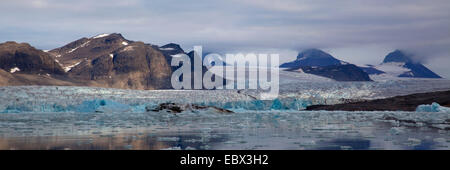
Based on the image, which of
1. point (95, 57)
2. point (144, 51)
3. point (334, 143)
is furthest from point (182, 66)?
point (334, 143)

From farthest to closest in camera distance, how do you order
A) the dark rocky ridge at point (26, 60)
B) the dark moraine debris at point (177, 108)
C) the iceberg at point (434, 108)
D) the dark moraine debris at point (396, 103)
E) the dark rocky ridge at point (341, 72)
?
the dark rocky ridge at point (341, 72)
the dark rocky ridge at point (26, 60)
the dark moraine debris at point (396, 103)
the dark moraine debris at point (177, 108)
the iceberg at point (434, 108)

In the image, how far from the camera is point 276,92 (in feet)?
Answer: 135

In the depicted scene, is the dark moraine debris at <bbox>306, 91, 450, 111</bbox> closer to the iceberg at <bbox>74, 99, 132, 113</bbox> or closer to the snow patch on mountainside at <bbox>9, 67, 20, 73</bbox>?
the iceberg at <bbox>74, 99, 132, 113</bbox>

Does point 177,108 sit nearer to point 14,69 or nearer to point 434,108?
point 434,108

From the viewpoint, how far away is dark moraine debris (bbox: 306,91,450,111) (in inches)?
1171

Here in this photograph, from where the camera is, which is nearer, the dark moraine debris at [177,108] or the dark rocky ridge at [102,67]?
the dark moraine debris at [177,108]

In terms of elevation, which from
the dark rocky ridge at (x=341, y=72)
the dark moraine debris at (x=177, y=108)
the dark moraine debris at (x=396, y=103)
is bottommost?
the dark rocky ridge at (x=341, y=72)

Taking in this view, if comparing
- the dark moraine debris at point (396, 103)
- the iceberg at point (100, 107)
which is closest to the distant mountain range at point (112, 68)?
the dark moraine debris at point (396, 103)

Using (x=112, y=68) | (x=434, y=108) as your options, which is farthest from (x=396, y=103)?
(x=112, y=68)

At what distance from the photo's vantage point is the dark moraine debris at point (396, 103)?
29.7 m

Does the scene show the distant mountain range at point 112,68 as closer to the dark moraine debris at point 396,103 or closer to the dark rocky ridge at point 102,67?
the dark rocky ridge at point 102,67

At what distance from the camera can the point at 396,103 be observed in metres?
31.5
